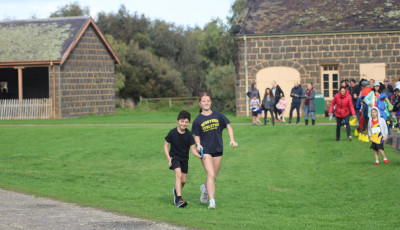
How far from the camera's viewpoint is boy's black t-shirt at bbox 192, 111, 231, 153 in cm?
1054

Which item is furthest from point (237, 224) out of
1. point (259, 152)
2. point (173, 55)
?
point (173, 55)

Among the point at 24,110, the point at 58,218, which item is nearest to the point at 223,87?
the point at 24,110

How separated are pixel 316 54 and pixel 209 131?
2287 centimetres

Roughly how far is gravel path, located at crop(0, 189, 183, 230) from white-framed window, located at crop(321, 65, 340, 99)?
23814 mm

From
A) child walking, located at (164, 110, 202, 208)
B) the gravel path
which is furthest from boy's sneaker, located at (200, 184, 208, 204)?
the gravel path

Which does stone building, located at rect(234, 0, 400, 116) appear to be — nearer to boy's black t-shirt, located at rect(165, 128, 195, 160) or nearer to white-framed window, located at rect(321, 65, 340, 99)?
white-framed window, located at rect(321, 65, 340, 99)

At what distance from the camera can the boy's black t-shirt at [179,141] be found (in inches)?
412

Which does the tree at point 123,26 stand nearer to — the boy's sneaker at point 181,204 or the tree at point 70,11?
the tree at point 70,11

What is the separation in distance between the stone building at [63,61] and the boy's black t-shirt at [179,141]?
995 inches

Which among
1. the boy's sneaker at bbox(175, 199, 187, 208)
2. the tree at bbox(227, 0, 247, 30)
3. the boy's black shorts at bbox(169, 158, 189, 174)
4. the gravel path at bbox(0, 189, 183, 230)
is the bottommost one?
the boy's sneaker at bbox(175, 199, 187, 208)

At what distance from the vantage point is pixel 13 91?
42656 mm

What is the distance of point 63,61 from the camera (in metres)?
35.1

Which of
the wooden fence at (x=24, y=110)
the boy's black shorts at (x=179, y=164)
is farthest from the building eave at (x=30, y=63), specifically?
the boy's black shorts at (x=179, y=164)

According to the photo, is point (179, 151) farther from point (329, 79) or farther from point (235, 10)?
point (235, 10)
